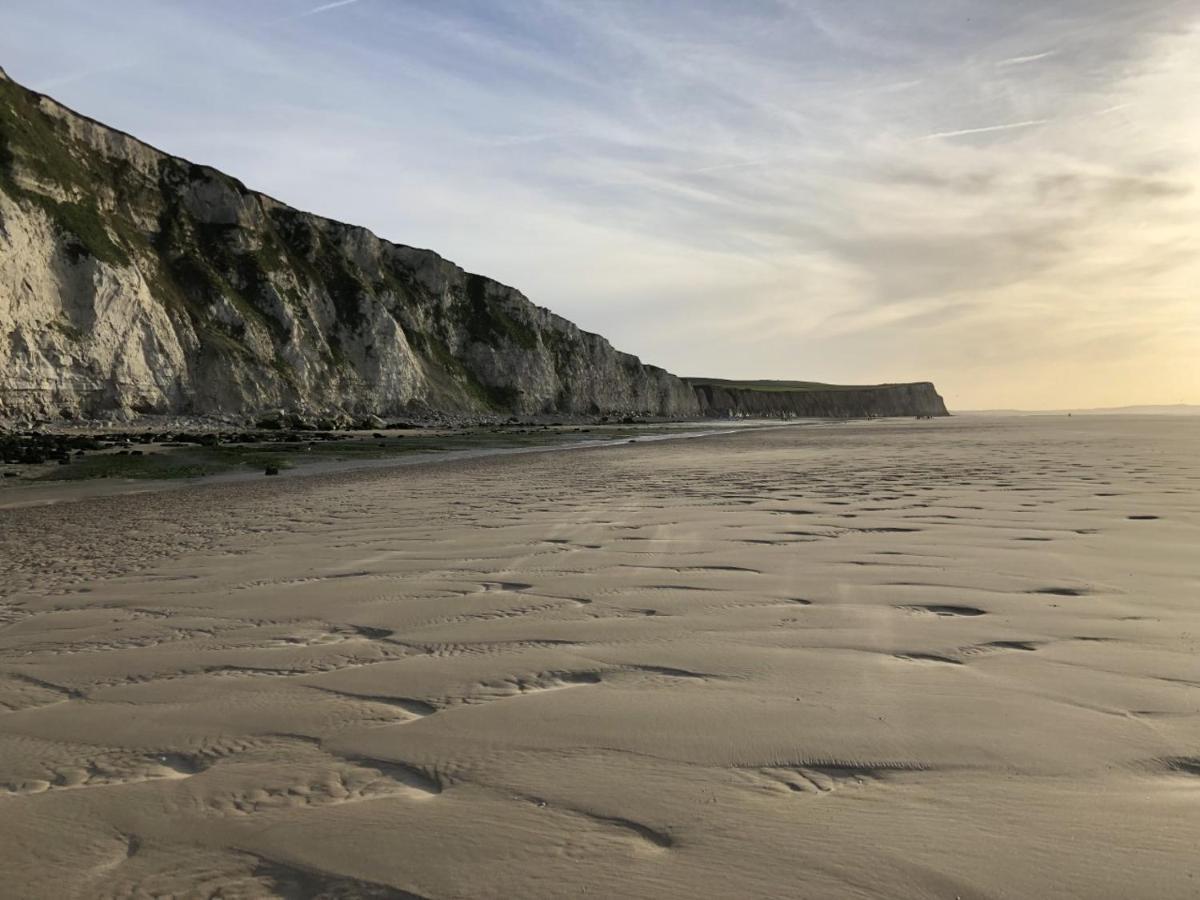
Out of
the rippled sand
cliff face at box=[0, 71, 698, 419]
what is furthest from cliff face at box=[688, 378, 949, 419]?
the rippled sand

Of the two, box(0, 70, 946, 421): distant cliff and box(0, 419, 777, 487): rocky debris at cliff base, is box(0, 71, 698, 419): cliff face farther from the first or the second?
box(0, 419, 777, 487): rocky debris at cliff base

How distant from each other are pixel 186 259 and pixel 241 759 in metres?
65.0

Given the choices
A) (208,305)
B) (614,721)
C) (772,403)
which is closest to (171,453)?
(614,721)

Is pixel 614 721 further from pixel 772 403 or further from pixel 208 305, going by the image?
pixel 772 403

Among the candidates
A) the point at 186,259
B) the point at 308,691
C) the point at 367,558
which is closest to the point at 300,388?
the point at 186,259

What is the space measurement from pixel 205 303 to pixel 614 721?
62144 mm

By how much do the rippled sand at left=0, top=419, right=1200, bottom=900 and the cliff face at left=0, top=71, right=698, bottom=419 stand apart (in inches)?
1567

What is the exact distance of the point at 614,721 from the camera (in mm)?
3340

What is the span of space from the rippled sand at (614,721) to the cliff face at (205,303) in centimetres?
3981

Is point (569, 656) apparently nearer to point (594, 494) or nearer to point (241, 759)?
point (241, 759)

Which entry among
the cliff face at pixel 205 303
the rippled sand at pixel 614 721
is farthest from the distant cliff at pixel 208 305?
the rippled sand at pixel 614 721

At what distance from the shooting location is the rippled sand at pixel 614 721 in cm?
229

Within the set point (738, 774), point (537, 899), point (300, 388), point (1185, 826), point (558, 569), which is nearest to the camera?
point (537, 899)

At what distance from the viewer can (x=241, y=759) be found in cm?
306
